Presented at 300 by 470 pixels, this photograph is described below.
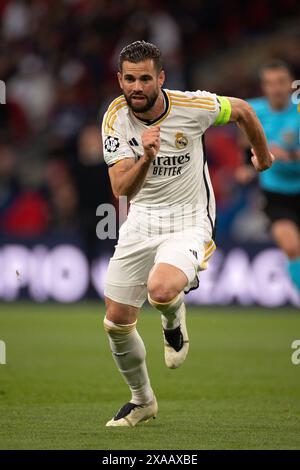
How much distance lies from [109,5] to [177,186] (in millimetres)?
10993

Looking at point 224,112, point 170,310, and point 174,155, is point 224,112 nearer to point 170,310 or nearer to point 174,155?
point 174,155

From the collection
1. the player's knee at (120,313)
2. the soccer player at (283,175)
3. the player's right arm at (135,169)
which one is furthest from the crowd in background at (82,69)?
the player's right arm at (135,169)

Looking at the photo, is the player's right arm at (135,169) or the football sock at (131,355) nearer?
the player's right arm at (135,169)

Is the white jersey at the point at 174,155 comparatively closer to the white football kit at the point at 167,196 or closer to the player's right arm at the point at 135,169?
the white football kit at the point at 167,196

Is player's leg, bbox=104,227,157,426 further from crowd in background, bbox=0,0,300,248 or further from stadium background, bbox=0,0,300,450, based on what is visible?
crowd in background, bbox=0,0,300,248

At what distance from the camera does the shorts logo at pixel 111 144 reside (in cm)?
627

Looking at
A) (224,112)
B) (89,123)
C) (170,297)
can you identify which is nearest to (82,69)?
(89,123)

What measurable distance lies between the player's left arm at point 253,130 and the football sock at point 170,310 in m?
1.03

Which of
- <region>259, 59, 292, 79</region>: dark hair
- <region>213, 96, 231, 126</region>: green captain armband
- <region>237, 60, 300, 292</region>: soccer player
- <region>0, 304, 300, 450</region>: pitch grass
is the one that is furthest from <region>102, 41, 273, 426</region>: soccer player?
<region>237, 60, 300, 292</region>: soccer player

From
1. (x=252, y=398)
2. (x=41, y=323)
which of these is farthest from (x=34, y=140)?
(x=252, y=398)

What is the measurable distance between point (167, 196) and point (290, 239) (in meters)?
3.94

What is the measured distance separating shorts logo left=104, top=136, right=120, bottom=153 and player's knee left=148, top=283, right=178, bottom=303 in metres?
0.86

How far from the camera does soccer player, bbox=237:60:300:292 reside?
1038 cm

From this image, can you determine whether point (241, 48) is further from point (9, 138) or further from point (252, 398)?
point (252, 398)
